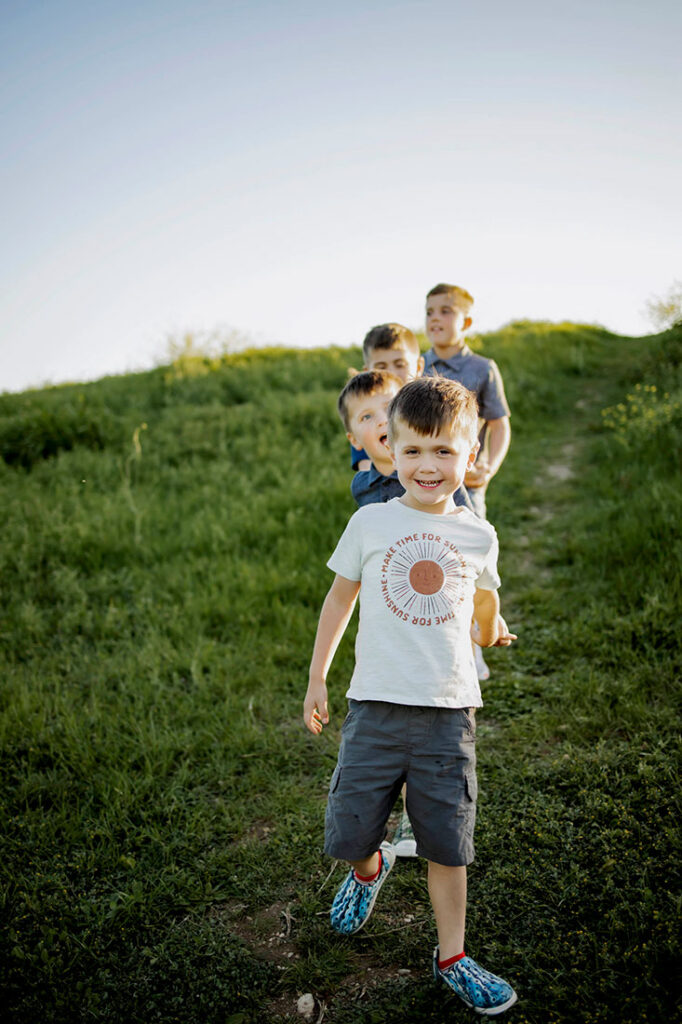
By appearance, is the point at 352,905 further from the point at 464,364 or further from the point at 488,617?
the point at 464,364

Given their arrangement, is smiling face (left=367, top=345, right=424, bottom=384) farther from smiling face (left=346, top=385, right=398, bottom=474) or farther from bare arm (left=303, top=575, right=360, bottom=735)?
bare arm (left=303, top=575, right=360, bottom=735)

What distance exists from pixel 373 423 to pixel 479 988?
79.9 inches

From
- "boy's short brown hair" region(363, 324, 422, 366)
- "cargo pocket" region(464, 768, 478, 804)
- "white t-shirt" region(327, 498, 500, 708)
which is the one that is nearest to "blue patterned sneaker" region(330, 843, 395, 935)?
"cargo pocket" region(464, 768, 478, 804)

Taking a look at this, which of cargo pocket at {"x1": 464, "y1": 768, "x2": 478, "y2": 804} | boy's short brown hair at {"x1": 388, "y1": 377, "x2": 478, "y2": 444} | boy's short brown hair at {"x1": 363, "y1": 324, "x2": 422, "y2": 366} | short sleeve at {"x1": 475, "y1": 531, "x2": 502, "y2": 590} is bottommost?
cargo pocket at {"x1": 464, "y1": 768, "x2": 478, "y2": 804}

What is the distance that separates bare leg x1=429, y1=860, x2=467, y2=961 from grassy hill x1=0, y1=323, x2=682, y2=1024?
0.22m

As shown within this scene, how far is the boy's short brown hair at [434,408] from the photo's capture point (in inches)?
84.4

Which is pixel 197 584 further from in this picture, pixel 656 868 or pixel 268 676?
pixel 656 868

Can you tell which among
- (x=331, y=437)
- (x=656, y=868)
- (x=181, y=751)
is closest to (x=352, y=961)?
(x=656, y=868)

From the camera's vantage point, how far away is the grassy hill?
2432 millimetres

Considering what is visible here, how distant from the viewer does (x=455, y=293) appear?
3984 mm

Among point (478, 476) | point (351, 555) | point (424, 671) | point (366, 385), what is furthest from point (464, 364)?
point (424, 671)

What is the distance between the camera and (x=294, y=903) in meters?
2.81

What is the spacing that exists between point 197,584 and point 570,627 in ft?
9.28

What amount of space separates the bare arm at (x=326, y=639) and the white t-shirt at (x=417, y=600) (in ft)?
0.29
